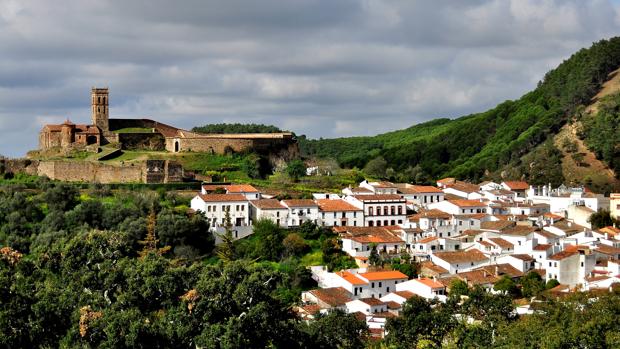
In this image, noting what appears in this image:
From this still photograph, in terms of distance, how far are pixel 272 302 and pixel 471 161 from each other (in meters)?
65.4

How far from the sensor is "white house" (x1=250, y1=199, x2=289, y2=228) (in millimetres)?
53531

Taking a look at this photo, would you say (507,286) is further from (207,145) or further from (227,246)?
(207,145)

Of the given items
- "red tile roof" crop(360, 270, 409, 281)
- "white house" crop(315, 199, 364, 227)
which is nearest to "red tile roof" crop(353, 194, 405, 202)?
"white house" crop(315, 199, 364, 227)

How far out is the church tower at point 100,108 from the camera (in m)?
67.0

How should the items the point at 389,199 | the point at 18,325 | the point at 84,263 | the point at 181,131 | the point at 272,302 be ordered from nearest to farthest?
the point at 18,325 → the point at 272,302 → the point at 84,263 → the point at 389,199 → the point at 181,131

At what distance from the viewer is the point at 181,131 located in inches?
2753

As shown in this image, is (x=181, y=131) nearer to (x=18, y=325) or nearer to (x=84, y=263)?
(x=84, y=263)

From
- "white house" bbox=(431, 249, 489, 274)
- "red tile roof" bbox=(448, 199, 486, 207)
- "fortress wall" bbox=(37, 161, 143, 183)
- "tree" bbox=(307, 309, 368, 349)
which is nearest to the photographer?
"tree" bbox=(307, 309, 368, 349)

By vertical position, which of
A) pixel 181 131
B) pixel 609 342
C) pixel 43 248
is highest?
pixel 181 131

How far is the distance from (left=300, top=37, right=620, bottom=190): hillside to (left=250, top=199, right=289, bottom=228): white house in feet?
76.3

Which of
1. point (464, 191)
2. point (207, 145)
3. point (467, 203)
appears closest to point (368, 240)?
point (467, 203)

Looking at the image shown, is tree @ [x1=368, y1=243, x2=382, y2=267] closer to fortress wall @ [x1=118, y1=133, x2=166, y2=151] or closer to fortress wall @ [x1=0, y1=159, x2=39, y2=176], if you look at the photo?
fortress wall @ [x1=118, y1=133, x2=166, y2=151]

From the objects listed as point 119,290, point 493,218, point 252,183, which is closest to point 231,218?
point 252,183

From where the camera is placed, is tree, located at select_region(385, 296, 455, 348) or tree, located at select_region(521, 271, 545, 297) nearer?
tree, located at select_region(385, 296, 455, 348)
